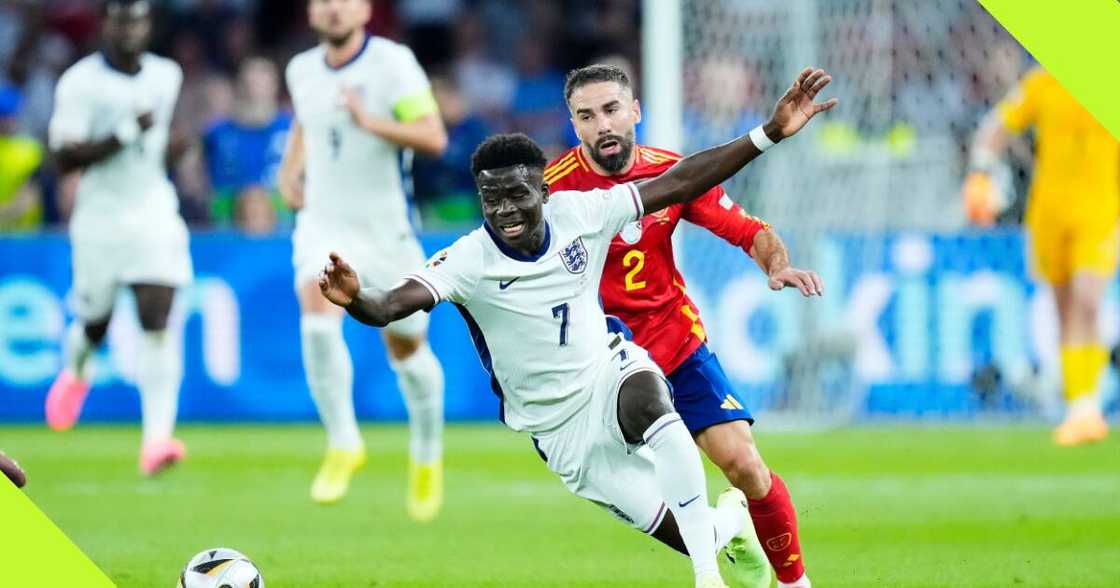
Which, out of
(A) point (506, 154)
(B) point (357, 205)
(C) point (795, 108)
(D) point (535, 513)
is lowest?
(D) point (535, 513)

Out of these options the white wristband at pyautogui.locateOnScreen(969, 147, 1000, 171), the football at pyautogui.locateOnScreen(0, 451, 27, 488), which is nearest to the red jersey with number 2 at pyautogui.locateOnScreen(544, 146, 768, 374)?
the football at pyautogui.locateOnScreen(0, 451, 27, 488)

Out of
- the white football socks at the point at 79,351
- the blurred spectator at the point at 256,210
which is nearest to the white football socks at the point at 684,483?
the white football socks at the point at 79,351

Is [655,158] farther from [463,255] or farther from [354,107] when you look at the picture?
[354,107]

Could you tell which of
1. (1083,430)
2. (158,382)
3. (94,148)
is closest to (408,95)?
(94,148)

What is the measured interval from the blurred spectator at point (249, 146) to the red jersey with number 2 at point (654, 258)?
901cm

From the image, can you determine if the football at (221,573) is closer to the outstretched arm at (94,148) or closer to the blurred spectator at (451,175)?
the outstretched arm at (94,148)

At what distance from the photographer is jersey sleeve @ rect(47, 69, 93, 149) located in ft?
34.2

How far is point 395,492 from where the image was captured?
10234mm

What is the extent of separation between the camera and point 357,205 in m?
9.15

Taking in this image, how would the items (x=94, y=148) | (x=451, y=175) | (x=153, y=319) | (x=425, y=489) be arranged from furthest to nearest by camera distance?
(x=451, y=175) < (x=153, y=319) < (x=94, y=148) < (x=425, y=489)

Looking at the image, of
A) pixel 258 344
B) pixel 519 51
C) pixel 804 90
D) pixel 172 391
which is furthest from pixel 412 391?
pixel 519 51

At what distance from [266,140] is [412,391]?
6.69 m

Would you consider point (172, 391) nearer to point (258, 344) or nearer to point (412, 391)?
point (412, 391)

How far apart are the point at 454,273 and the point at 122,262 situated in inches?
209
